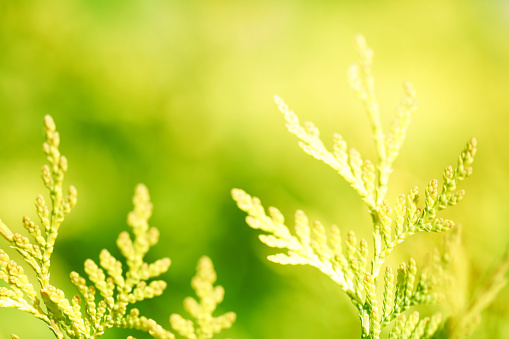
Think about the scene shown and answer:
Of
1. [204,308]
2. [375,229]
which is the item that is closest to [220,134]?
[375,229]

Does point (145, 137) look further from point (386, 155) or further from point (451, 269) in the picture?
point (451, 269)

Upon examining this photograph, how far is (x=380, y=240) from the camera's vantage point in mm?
965

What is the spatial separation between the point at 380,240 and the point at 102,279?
2.08 ft

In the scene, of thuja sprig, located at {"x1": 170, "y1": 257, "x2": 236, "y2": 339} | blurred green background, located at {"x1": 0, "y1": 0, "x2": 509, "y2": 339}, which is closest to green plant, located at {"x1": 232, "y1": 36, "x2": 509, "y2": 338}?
thuja sprig, located at {"x1": 170, "y1": 257, "x2": 236, "y2": 339}

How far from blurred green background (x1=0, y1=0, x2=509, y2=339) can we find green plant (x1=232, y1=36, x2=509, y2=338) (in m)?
0.41

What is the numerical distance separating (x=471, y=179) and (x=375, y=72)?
1.58 meters

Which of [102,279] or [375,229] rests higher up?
[375,229]

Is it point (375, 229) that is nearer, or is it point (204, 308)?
point (204, 308)

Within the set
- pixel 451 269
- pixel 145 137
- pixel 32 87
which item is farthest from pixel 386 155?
pixel 32 87

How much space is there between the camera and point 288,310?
5.86 ft

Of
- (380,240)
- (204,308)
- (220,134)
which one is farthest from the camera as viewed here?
(220,134)

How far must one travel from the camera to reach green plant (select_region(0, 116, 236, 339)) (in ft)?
2.65

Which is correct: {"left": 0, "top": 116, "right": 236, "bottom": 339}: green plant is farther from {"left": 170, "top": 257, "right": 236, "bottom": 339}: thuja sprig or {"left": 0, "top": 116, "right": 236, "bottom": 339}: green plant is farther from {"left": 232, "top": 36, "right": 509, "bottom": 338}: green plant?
{"left": 232, "top": 36, "right": 509, "bottom": 338}: green plant

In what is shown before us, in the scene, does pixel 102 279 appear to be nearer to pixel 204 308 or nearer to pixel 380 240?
pixel 204 308
